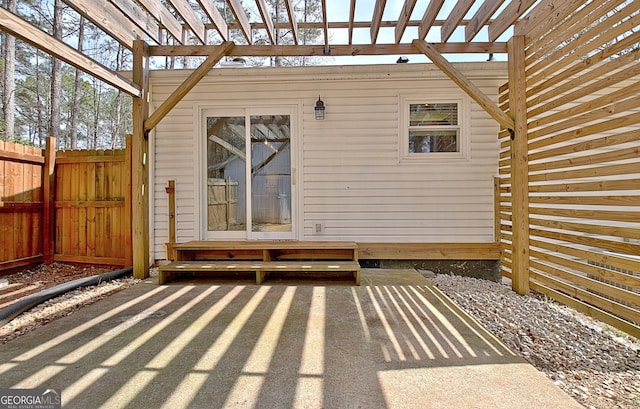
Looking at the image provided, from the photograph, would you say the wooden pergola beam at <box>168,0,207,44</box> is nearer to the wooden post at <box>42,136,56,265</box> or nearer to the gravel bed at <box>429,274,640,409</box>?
the wooden post at <box>42,136,56,265</box>

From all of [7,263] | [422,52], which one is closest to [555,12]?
[422,52]

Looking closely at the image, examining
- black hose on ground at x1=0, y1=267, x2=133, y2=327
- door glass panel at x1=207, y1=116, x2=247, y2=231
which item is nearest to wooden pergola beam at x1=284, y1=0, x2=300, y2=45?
door glass panel at x1=207, y1=116, x2=247, y2=231

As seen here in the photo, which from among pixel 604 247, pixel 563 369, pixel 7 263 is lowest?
pixel 563 369

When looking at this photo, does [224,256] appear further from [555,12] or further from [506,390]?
[555,12]

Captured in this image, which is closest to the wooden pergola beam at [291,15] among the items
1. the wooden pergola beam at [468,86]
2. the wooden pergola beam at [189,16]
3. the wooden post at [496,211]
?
the wooden pergola beam at [189,16]

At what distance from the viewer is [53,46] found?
257cm

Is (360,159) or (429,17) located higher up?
(429,17)

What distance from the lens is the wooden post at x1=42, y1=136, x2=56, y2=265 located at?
441 centimetres

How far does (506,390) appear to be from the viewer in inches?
61.7

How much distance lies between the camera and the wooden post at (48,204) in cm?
441

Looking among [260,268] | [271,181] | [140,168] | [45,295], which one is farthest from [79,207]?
[260,268]

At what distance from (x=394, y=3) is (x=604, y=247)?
306 cm

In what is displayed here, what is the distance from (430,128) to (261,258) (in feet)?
9.73

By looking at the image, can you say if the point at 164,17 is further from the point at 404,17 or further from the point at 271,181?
the point at 404,17
